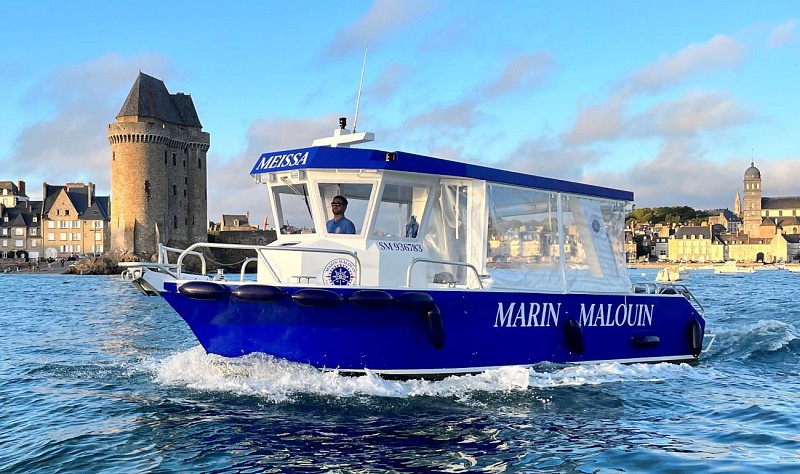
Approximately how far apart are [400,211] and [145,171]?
220 feet

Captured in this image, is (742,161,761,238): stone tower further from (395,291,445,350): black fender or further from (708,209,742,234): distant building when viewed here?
(395,291,445,350): black fender

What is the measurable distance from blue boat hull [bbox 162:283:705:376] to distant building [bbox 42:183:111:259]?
8806 centimetres

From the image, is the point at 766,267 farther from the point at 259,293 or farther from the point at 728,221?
the point at 259,293

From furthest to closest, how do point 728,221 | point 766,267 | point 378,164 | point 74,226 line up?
1. point 728,221
2. point 766,267
3. point 74,226
4. point 378,164

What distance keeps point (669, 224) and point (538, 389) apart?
6164 inches

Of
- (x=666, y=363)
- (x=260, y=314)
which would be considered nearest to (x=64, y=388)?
(x=260, y=314)

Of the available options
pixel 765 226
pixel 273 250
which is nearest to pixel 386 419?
pixel 273 250

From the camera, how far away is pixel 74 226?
91.0 metres

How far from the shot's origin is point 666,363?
11836 mm

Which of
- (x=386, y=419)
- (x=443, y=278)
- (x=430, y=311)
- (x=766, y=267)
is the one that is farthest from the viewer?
(x=766, y=267)

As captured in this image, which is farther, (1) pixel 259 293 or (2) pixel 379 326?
(2) pixel 379 326

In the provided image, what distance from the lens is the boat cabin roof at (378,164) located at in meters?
9.38

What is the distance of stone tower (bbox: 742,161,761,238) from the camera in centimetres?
16400

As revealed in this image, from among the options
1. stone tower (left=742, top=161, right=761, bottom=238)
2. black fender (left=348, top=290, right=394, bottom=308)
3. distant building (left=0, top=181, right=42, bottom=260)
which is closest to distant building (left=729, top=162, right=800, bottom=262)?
stone tower (left=742, top=161, right=761, bottom=238)
